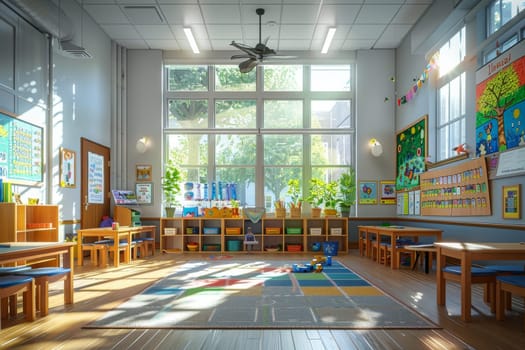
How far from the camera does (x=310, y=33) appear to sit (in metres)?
8.87

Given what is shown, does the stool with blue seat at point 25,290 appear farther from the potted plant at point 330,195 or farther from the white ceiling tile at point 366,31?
the white ceiling tile at point 366,31

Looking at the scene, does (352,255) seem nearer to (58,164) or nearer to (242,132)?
(242,132)

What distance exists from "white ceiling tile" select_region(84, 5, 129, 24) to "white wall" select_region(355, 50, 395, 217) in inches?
205

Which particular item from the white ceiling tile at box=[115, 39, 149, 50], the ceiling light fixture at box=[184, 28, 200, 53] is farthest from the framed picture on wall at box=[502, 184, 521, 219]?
the white ceiling tile at box=[115, 39, 149, 50]

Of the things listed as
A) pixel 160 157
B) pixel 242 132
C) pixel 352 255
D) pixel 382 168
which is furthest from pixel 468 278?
pixel 160 157

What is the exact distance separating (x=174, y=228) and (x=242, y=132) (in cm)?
265

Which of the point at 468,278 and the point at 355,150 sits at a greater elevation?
the point at 355,150

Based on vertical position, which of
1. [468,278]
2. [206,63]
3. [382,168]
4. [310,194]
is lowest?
[468,278]

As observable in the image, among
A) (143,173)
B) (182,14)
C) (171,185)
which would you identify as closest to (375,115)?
(182,14)

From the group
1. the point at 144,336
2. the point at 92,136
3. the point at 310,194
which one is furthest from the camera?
the point at 310,194

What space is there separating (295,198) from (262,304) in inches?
219

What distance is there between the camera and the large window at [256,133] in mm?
9891

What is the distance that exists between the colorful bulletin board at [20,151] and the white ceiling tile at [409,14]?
6558mm

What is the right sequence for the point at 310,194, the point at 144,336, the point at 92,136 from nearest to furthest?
the point at 144,336, the point at 92,136, the point at 310,194
